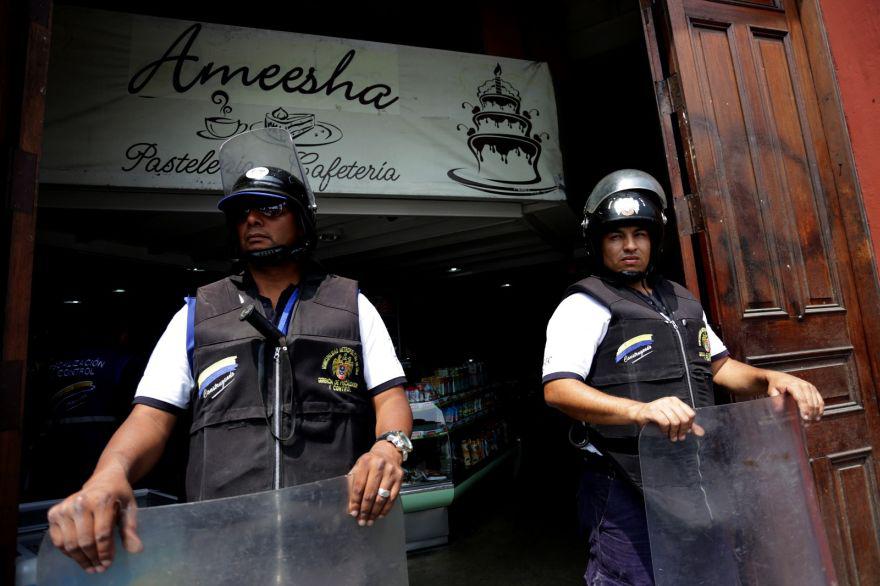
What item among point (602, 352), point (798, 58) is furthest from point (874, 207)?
point (602, 352)

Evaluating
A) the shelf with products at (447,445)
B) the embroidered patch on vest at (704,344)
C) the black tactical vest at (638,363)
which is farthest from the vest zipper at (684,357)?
the shelf with products at (447,445)

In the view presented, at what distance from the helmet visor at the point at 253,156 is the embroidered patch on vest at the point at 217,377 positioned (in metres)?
0.67

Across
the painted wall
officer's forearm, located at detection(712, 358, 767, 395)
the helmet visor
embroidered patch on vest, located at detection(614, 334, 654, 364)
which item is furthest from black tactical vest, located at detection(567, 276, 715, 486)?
the painted wall

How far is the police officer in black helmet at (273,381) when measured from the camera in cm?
131

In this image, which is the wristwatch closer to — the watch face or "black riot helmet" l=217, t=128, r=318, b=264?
the watch face

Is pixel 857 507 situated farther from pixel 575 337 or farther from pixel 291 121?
pixel 291 121

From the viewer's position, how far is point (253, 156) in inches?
69.1

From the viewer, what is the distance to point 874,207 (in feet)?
8.38

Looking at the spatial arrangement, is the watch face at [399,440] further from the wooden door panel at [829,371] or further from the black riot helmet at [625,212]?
the wooden door panel at [829,371]

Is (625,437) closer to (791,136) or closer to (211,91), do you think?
(791,136)

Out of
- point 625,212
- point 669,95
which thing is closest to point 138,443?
point 625,212

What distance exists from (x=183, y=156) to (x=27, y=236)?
1948mm

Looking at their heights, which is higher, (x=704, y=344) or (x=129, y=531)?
(x=704, y=344)

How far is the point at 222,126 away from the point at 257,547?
3231mm
